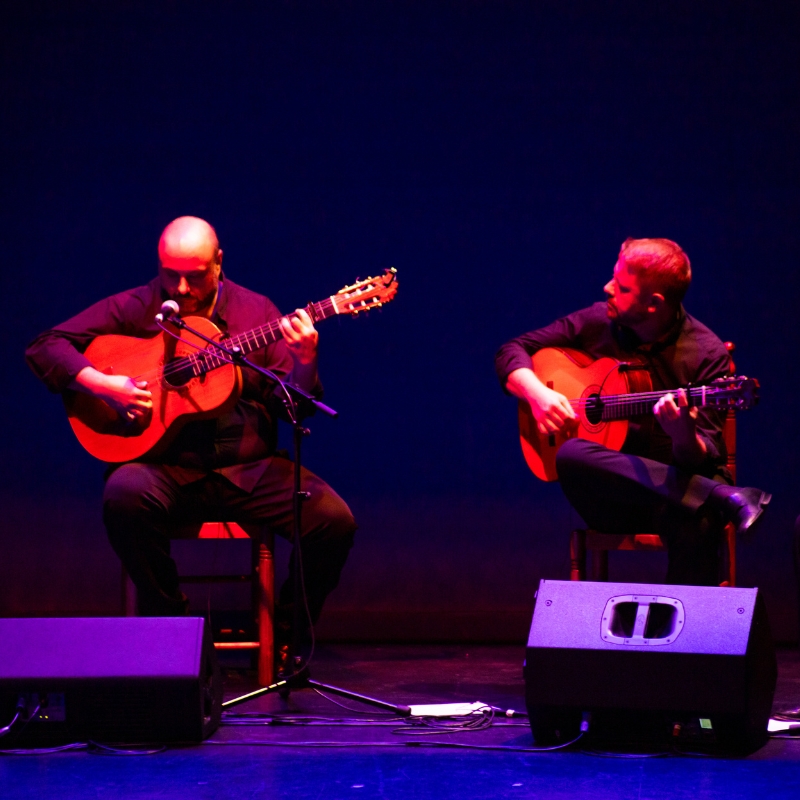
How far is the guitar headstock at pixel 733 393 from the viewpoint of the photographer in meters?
3.05

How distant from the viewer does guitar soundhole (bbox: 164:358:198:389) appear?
3.58m

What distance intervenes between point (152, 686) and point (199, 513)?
1029 mm

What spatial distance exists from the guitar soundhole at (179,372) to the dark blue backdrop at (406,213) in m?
1.18

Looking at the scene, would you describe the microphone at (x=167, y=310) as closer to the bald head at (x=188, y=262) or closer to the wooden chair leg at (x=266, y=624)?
the bald head at (x=188, y=262)

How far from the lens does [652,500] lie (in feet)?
10.6

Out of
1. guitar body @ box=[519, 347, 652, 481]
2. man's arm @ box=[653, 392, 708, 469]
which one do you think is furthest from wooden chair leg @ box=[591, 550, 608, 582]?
man's arm @ box=[653, 392, 708, 469]

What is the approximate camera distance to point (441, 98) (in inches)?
184

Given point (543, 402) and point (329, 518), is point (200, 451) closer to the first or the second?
point (329, 518)

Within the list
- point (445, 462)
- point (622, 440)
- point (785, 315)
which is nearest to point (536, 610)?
point (622, 440)

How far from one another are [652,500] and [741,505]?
272mm

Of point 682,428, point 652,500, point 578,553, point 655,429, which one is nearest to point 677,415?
point 682,428

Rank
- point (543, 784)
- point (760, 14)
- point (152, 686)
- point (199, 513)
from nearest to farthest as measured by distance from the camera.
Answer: point (543, 784) → point (152, 686) → point (199, 513) → point (760, 14)

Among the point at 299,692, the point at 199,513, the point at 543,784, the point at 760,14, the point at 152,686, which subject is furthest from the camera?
the point at 760,14

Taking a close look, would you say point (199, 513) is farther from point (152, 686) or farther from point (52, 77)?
point (52, 77)
